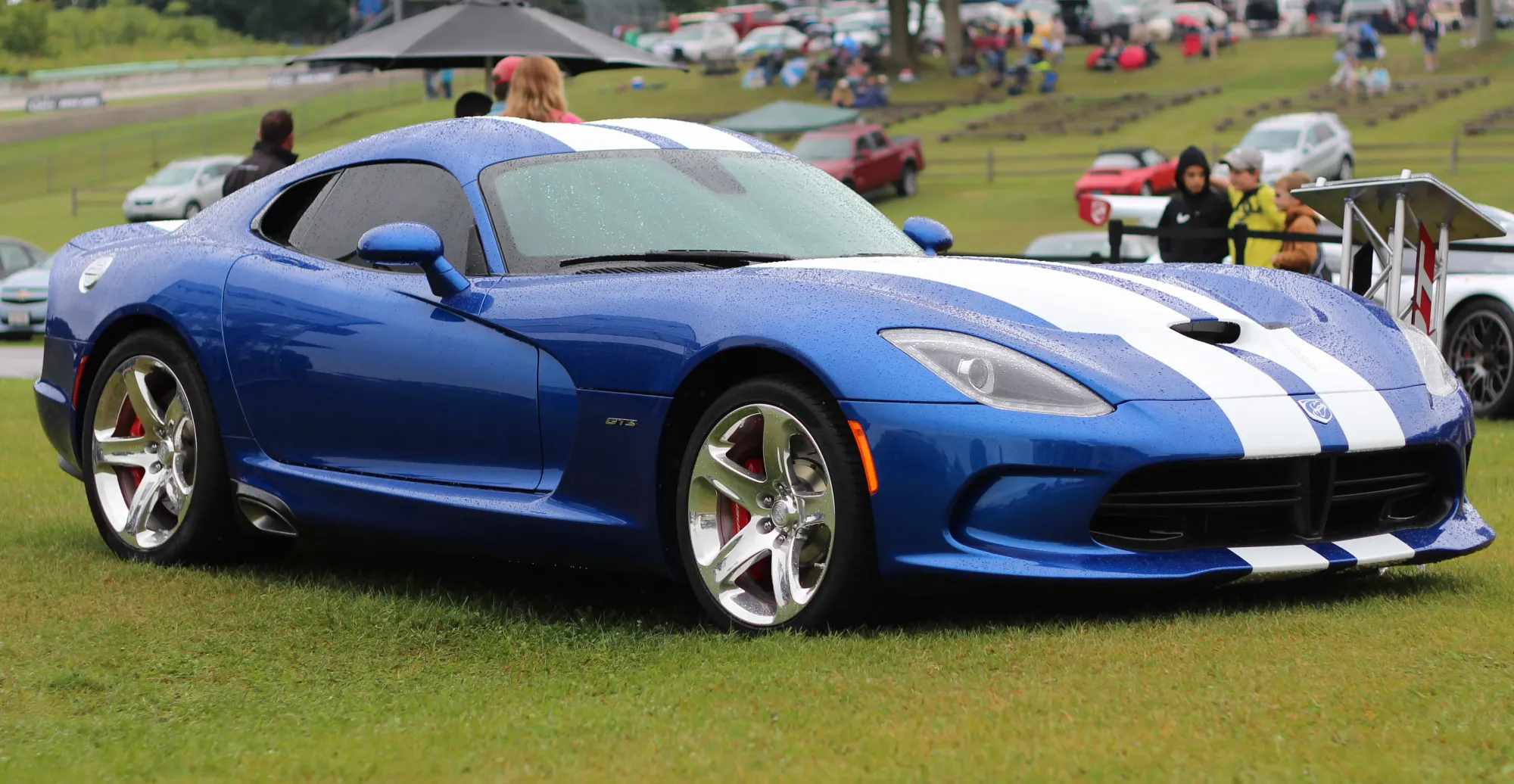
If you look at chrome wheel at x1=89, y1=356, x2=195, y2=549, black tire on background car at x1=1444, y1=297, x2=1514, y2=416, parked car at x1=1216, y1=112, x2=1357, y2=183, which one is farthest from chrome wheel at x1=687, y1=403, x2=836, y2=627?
parked car at x1=1216, y1=112, x2=1357, y2=183

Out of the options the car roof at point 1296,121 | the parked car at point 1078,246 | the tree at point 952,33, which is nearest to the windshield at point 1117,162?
the car roof at point 1296,121

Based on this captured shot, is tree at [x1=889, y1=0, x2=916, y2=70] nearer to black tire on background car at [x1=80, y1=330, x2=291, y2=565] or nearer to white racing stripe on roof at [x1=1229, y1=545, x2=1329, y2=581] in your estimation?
black tire on background car at [x1=80, y1=330, x2=291, y2=565]

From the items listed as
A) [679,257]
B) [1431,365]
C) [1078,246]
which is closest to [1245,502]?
[1431,365]

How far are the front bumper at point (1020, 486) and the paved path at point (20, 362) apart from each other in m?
12.8

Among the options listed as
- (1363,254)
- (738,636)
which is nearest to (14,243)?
(1363,254)

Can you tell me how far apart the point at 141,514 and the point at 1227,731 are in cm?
399

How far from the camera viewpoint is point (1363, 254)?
31.6 ft

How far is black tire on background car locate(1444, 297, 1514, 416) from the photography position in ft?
36.8

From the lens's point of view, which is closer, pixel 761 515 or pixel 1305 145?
pixel 761 515

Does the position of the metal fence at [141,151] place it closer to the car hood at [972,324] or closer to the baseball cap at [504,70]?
the baseball cap at [504,70]

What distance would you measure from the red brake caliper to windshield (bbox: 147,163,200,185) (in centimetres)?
3668

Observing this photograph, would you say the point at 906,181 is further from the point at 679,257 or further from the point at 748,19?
the point at 748,19

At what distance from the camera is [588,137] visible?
5.88 m

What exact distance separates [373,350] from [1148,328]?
2.17m
